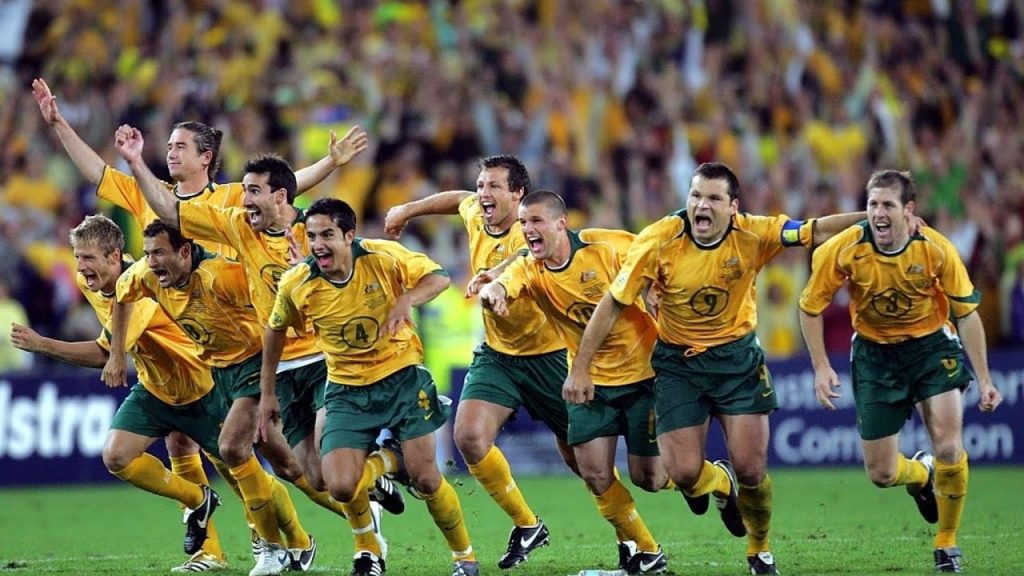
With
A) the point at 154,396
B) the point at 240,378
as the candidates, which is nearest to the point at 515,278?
the point at 240,378

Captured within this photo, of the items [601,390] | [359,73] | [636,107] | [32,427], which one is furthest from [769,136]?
[601,390]

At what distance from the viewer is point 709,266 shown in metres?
9.22

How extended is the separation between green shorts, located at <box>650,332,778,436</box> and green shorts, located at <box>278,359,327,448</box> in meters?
2.20

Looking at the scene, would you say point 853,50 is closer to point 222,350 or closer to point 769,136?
point 769,136

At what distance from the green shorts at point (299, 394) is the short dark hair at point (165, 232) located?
1.06 metres

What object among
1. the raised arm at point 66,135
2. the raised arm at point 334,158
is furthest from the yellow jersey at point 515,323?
the raised arm at point 66,135

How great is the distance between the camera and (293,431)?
10234 millimetres

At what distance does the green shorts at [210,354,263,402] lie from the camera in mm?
9898

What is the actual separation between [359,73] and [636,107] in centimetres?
344

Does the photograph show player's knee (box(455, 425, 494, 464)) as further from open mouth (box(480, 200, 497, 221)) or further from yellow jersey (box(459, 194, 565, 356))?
open mouth (box(480, 200, 497, 221))

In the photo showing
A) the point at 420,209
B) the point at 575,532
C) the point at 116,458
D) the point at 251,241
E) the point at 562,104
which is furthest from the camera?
the point at 562,104

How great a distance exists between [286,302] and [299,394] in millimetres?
1209

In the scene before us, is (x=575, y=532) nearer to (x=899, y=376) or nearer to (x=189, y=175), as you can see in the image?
(x=899, y=376)

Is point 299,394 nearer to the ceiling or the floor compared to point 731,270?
nearer to the floor
